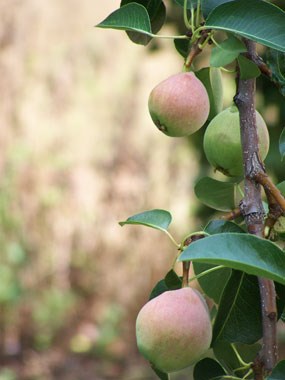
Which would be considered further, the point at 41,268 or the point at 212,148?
the point at 41,268

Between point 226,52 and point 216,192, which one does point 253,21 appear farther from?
point 216,192

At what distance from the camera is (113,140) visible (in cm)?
432

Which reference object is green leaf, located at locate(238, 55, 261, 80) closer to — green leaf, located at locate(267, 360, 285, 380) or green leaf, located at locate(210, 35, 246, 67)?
green leaf, located at locate(210, 35, 246, 67)

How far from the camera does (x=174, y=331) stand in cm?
57

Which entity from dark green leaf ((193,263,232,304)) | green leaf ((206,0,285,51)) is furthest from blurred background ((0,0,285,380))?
green leaf ((206,0,285,51))

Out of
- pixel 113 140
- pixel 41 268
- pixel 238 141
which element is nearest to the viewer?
pixel 238 141

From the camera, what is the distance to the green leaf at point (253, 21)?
0.60 metres

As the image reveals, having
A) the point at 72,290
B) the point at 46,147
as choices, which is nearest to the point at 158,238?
the point at 72,290

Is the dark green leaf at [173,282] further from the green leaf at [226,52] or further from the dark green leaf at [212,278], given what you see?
the green leaf at [226,52]

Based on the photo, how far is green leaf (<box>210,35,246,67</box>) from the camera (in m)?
0.59

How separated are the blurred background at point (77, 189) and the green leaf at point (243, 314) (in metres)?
3.23

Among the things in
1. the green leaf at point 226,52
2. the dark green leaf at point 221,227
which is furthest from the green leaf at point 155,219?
the green leaf at point 226,52

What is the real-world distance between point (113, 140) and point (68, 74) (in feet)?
1.57

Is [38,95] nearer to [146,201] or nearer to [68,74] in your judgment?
[68,74]
